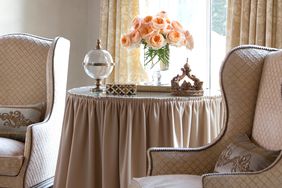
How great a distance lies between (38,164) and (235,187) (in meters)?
1.59

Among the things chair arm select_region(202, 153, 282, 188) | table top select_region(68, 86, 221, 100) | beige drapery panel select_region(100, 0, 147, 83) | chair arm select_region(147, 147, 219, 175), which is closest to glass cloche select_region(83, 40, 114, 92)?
table top select_region(68, 86, 221, 100)

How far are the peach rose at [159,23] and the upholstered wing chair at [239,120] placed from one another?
2.26 ft

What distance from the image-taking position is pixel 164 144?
2.70 meters

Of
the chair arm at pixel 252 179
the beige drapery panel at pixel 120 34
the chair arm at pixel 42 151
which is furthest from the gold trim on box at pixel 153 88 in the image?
the beige drapery panel at pixel 120 34

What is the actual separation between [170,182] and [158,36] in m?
1.19

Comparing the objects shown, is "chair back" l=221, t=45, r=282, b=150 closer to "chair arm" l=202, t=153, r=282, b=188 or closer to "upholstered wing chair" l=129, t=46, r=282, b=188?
"upholstered wing chair" l=129, t=46, r=282, b=188

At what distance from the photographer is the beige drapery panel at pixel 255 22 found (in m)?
3.79

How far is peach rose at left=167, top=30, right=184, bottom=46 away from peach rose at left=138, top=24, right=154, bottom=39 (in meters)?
0.12

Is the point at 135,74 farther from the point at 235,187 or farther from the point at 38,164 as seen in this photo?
the point at 235,187

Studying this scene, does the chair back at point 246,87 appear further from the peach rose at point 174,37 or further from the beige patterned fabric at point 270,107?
the peach rose at point 174,37

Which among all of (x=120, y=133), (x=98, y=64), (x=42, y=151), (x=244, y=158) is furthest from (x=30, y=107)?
(x=244, y=158)

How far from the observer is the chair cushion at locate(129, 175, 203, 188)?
2102 millimetres

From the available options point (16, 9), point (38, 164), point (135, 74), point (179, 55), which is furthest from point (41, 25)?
point (38, 164)

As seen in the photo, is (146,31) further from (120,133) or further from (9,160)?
(9,160)
